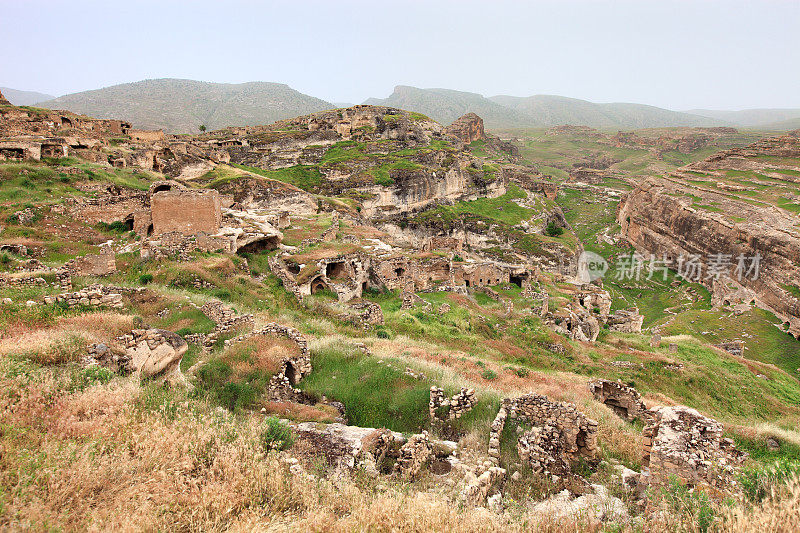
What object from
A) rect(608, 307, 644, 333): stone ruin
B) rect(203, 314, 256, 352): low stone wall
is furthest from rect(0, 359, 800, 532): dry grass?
rect(608, 307, 644, 333): stone ruin

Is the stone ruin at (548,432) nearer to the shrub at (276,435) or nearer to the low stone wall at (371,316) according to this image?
the shrub at (276,435)

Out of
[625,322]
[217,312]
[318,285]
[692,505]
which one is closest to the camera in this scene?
[692,505]

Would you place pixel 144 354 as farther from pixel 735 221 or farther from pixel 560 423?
pixel 735 221

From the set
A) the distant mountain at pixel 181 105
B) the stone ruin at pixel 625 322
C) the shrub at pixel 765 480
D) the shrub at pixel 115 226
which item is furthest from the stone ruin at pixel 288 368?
the distant mountain at pixel 181 105

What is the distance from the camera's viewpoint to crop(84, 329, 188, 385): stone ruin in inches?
258

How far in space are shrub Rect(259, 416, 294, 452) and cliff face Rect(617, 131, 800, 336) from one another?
143 ft

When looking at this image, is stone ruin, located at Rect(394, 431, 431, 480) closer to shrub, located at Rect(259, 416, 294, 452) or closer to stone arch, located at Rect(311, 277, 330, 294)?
shrub, located at Rect(259, 416, 294, 452)

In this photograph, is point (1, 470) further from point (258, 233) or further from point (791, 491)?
point (258, 233)

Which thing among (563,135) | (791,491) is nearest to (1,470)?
(791,491)

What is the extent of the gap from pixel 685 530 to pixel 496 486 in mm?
2660

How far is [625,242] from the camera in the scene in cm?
6212

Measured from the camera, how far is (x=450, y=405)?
8242 millimetres

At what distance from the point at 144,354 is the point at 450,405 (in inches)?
249

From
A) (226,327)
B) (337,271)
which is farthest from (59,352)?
(337,271)
